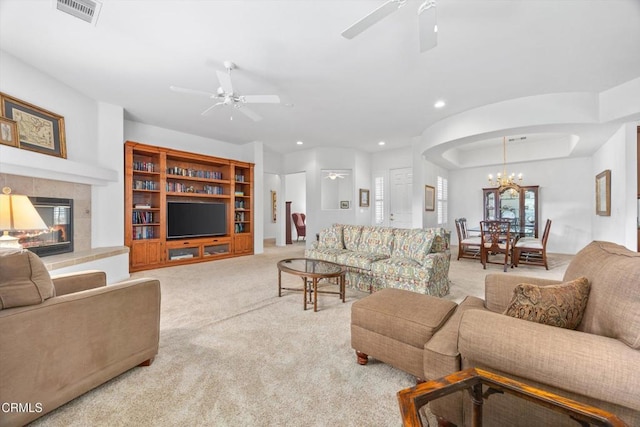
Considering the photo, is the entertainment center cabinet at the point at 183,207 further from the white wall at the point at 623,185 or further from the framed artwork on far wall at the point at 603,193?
the framed artwork on far wall at the point at 603,193

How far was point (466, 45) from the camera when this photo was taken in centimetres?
278

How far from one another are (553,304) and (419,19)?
1.97 m

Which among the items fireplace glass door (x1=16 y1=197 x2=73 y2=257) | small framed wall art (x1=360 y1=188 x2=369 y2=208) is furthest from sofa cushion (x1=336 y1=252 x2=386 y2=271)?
small framed wall art (x1=360 y1=188 x2=369 y2=208)

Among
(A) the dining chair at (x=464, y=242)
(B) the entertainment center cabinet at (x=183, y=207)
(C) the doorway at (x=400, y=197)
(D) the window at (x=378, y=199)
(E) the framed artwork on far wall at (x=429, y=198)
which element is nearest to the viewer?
(B) the entertainment center cabinet at (x=183, y=207)

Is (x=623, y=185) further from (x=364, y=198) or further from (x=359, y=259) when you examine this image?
(x=364, y=198)

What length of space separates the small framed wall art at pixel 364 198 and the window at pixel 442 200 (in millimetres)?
1953

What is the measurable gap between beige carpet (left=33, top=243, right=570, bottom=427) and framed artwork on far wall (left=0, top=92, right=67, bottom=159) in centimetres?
262

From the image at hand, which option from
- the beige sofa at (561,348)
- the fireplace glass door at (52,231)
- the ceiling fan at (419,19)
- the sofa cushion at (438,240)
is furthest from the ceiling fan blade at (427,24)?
the fireplace glass door at (52,231)

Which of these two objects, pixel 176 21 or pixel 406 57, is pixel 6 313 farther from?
pixel 406 57

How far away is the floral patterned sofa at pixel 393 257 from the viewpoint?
124 inches

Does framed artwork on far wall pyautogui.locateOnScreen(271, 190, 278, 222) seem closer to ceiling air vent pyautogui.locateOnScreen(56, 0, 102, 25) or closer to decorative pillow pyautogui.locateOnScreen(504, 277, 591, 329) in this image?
ceiling air vent pyautogui.locateOnScreen(56, 0, 102, 25)

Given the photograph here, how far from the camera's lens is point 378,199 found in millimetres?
8055

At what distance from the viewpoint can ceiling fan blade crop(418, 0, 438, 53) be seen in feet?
5.90

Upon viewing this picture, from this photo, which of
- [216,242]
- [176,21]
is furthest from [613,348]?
[216,242]
